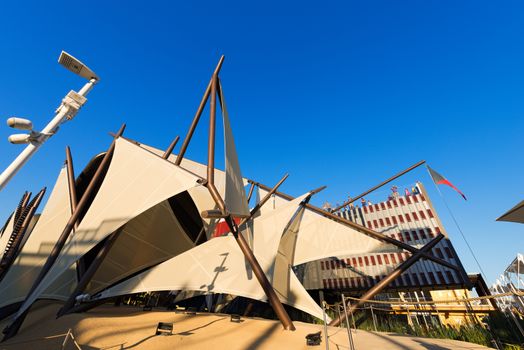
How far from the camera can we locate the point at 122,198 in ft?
31.9

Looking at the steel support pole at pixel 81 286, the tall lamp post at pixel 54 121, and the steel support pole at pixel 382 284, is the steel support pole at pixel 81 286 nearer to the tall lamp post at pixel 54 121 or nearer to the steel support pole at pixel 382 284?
the tall lamp post at pixel 54 121

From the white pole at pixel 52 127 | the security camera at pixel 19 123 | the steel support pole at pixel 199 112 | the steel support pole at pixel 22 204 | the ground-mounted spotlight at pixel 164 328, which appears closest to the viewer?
the security camera at pixel 19 123

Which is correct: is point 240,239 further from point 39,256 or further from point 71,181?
point 71,181

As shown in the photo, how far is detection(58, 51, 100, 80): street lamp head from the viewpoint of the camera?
6.69 meters

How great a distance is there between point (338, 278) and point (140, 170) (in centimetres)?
2050

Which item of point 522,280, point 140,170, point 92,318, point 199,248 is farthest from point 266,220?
point 522,280

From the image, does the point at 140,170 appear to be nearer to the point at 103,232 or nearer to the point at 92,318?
the point at 103,232

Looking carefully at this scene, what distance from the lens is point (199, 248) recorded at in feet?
37.6

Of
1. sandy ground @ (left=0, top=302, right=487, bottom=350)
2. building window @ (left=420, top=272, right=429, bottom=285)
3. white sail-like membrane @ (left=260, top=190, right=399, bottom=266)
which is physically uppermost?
white sail-like membrane @ (left=260, top=190, right=399, bottom=266)

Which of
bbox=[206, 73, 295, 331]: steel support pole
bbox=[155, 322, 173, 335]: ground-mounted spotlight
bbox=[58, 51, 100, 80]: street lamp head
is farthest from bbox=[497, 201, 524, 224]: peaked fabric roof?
bbox=[58, 51, 100, 80]: street lamp head

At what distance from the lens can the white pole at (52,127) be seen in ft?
16.5

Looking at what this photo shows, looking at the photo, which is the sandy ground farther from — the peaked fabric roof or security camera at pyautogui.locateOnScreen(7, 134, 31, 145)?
security camera at pyautogui.locateOnScreen(7, 134, 31, 145)

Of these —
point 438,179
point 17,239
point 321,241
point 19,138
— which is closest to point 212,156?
point 19,138

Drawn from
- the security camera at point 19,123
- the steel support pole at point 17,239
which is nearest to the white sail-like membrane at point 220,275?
the security camera at point 19,123
